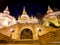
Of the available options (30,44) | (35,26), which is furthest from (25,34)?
(30,44)

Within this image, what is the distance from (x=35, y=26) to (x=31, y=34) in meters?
1.66

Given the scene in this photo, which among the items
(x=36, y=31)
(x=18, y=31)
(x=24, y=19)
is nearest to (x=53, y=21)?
(x=24, y=19)

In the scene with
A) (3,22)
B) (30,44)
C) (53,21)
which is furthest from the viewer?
(53,21)

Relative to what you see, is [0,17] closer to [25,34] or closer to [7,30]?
[7,30]

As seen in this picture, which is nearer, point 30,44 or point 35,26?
point 30,44

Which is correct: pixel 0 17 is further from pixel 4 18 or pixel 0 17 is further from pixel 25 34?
pixel 25 34

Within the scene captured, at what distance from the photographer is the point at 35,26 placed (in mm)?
20344

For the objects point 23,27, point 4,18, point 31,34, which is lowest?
point 31,34

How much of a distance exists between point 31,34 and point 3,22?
8243 millimetres

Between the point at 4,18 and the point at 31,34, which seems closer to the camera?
the point at 31,34

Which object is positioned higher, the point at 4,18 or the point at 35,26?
the point at 4,18

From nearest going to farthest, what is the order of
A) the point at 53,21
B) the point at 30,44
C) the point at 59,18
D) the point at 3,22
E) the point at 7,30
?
the point at 30,44, the point at 7,30, the point at 3,22, the point at 53,21, the point at 59,18

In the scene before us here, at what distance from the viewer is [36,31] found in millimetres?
19797

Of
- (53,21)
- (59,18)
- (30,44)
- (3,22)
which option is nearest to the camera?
(30,44)
